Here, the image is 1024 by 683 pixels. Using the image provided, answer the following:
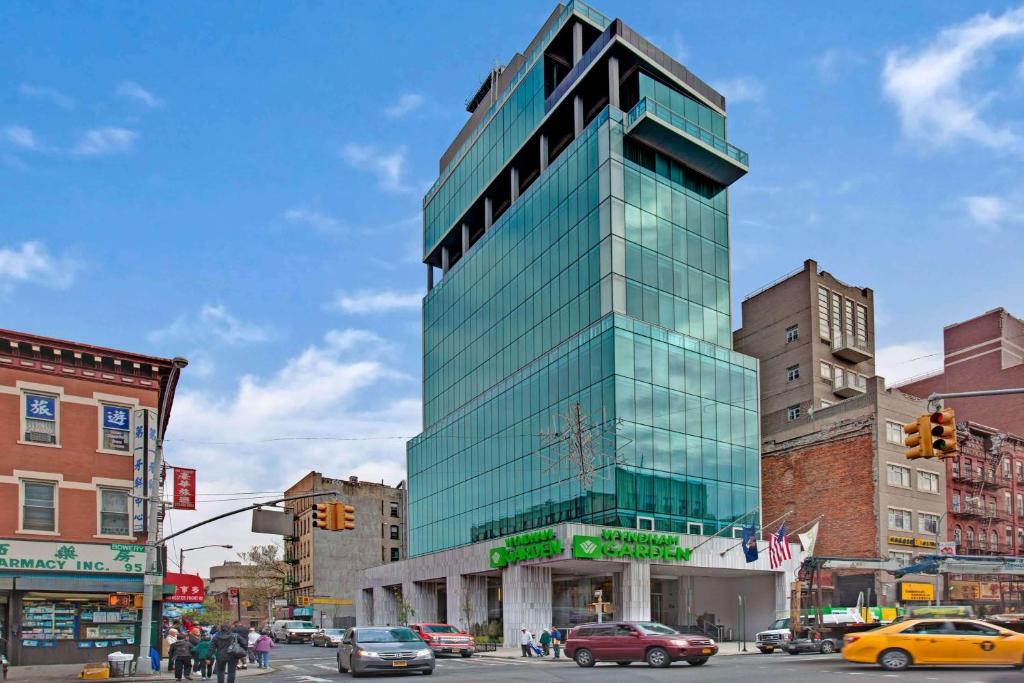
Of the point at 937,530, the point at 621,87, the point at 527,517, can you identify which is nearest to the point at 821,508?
the point at 937,530

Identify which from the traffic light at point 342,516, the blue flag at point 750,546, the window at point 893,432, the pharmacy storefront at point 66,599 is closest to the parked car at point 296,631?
the blue flag at point 750,546

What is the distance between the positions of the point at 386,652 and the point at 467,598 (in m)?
38.9

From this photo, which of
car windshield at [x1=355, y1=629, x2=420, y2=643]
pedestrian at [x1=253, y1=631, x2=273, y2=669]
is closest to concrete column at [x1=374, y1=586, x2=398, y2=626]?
pedestrian at [x1=253, y1=631, x2=273, y2=669]

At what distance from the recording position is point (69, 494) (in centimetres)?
3716

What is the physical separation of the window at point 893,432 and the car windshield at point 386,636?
145 feet

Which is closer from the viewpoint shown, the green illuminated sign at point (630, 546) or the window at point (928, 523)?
the green illuminated sign at point (630, 546)

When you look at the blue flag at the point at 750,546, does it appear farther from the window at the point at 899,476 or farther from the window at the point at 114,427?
the window at the point at 114,427

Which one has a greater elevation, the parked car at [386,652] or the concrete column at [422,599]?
the parked car at [386,652]

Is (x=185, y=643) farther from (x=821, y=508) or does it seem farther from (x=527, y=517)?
(x=821, y=508)

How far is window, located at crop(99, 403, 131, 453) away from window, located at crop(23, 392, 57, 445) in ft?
5.75

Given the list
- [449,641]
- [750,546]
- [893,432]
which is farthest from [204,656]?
[893,432]

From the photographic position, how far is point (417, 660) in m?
26.8

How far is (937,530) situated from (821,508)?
741cm

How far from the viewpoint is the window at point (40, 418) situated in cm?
3688
